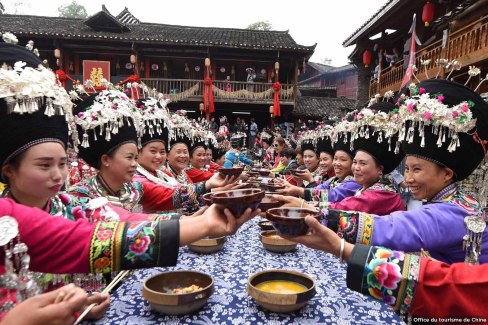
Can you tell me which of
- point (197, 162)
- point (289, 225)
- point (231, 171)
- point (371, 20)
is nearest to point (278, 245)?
point (231, 171)

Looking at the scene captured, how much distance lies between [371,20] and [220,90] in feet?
31.7

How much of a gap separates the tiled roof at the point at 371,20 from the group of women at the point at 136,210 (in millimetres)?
9798

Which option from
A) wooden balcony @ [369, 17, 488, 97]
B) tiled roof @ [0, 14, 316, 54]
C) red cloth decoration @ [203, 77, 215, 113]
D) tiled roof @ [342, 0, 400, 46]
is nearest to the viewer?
wooden balcony @ [369, 17, 488, 97]

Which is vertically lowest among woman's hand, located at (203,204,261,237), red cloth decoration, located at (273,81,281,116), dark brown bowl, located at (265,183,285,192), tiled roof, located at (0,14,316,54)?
dark brown bowl, located at (265,183,285,192)

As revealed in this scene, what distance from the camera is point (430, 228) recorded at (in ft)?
7.08

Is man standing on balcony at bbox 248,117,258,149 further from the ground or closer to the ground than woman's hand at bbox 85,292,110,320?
further from the ground

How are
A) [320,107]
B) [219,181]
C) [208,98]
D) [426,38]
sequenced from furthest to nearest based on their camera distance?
[320,107] < [208,98] < [426,38] < [219,181]

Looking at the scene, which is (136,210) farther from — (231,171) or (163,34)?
(163,34)

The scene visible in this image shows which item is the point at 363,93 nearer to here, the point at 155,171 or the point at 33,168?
the point at 155,171

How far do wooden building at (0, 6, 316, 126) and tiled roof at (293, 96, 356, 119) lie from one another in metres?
1.27

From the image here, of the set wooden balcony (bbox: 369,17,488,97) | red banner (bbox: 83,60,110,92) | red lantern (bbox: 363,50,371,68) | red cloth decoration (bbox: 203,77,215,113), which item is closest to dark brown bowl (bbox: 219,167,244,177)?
wooden balcony (bbox: 369,17,488,97)

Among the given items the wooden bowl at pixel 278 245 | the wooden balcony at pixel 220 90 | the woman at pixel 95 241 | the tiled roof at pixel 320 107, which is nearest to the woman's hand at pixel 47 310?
the woman at pixel 95 241

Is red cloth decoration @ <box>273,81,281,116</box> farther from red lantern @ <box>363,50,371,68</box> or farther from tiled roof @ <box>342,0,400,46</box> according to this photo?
red lantern @ <box>363,50,371,68</box>

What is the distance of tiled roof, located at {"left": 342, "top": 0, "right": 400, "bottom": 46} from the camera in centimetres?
1128
